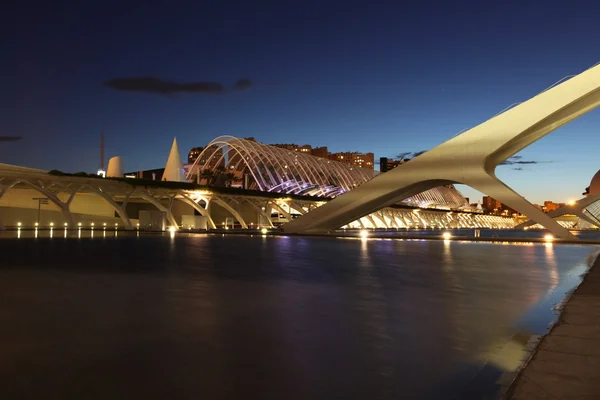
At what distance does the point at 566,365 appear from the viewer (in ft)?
13.0

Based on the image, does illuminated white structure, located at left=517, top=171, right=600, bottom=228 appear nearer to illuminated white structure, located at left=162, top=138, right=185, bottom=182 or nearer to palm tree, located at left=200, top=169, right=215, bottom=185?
illuminated white structure, located at left=162, top=138, right=185, bottom=182

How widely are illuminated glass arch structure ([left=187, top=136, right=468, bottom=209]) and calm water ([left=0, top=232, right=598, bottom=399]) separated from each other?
213 feet

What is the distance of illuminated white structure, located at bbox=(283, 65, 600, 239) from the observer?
91.5 ft

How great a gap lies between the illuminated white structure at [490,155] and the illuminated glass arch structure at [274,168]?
136ft

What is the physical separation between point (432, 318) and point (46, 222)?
164 ft

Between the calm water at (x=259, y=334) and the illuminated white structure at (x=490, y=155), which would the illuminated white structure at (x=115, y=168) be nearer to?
the illuminated white structure at (x=490, y=155)

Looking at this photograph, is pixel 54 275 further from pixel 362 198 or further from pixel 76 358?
pixel 362 198

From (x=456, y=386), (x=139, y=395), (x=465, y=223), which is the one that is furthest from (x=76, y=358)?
(x=465, y=223)

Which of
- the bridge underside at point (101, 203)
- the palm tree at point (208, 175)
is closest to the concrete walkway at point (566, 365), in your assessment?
the bridge underside at point (101, 203)

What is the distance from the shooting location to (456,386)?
12.9 feet

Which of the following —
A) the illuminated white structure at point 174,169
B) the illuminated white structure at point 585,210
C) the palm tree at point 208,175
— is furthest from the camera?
the palm tree at point 208,175

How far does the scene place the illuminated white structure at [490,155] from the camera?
27.9 meters

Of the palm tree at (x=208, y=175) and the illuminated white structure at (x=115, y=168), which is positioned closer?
the illuminated white structure at (x=115, y=168)

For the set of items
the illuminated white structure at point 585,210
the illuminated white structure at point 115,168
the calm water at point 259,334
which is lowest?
the calm water at point 259,334
